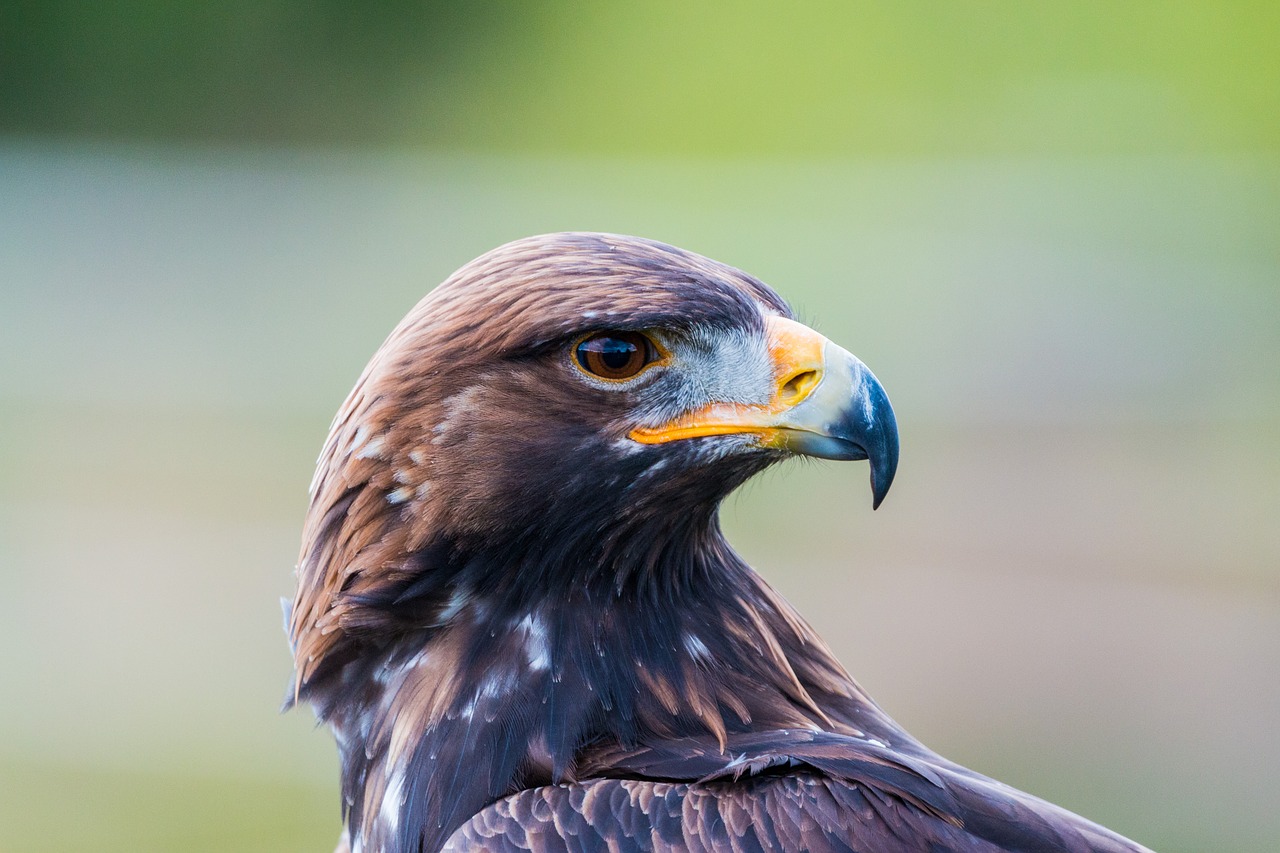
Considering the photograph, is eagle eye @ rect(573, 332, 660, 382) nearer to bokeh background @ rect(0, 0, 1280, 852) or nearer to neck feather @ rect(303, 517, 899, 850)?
neck feather @ rect(303, 517, 899, 850)

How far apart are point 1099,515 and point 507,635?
20.0 feet

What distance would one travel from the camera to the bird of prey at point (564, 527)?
155cm

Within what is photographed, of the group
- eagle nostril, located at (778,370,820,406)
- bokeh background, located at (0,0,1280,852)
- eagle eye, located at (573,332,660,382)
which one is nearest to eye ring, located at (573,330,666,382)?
eagle eye, located at (573,332,660,382)

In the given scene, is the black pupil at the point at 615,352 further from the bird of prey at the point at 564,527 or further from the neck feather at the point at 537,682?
the neck feather at the point at 537,682

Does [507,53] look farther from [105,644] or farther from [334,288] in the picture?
[105,644]

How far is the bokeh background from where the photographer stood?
6148mm

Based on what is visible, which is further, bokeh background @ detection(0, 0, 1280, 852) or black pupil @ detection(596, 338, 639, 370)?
bokeh background @ detection(0, 0, 1280, 852)

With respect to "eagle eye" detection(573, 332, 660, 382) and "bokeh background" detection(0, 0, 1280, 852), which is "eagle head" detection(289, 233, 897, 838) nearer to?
"eagle eye" detection(573, 332, 660, 382)

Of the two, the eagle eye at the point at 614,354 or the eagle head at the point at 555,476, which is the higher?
the eagle eye at the point at 614,354

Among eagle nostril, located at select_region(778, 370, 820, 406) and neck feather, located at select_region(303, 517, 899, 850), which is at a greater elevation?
eagle nostril, located at select_region(778, 370, 820, 406)

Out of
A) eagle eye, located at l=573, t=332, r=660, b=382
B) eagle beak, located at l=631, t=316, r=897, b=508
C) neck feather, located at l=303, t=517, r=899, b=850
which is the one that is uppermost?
eagle eye, located at l=573, t=332, r=660, b=382

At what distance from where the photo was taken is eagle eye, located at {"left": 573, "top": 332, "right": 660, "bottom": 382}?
5.14 feet

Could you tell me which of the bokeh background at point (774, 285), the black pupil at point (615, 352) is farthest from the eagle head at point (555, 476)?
the bokeh background at point (774, 285)

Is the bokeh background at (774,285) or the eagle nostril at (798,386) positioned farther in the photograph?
the bokeh background at (774,285)
